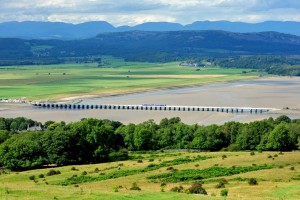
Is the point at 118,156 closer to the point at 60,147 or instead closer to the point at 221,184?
the point at 60,147

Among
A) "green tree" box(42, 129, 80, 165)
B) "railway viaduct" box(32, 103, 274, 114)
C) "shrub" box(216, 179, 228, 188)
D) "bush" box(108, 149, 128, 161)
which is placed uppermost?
"shrub" box(216, 179, 228, 188)

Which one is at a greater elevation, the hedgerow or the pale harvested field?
the hedgerow

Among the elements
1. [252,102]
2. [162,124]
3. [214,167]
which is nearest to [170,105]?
[252,102]

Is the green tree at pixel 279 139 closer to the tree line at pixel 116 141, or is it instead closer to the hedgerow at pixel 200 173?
the tree line at pixel 116 141

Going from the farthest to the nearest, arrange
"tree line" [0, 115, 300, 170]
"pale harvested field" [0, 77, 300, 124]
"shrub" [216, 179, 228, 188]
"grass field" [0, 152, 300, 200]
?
"pale harvested field" [0, 77, 300, 124], "tree line" [0, 115, 300, 170], "shrub" [216, 179, 228, 188], "grass field" [0, 152, 300, 200]

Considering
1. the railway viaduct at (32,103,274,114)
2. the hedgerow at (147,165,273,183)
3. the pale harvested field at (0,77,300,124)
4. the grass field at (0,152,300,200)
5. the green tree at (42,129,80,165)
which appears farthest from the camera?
the railway viaduct at (32,103,274,114)

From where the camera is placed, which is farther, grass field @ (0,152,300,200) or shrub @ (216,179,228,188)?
shrub @ (216,179,228,188)

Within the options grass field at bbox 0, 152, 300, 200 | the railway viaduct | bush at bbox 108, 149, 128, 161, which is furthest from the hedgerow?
the railway viaduct

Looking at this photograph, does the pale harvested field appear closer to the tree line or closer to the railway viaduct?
the railway viaduct

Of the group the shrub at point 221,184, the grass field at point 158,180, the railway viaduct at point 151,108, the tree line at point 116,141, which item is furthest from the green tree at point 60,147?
the railway viaduct at point 151,108
